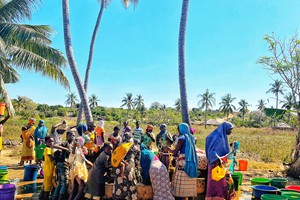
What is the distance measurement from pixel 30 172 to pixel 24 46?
18.5 feet

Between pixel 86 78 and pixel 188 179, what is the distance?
854 cm

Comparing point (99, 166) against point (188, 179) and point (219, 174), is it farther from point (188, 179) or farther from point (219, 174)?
point (219, 174)

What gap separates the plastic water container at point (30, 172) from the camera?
736 centimetres

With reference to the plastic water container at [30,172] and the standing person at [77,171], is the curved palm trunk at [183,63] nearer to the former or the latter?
the standing person at [77,171]

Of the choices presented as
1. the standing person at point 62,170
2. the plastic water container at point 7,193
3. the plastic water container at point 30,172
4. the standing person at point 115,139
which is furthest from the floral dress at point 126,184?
the plastic water container at point 30,172

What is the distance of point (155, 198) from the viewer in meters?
5.02

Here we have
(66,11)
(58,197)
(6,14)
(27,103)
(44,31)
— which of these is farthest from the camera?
(27,103)

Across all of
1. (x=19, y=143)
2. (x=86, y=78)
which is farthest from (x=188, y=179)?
(x=19, y=143)

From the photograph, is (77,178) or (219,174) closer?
(219,174)

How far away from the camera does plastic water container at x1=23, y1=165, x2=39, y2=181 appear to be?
7.36 meters

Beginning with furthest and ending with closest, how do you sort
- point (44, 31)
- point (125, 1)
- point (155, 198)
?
point (125, 1), point (44, 31), point (155, 198)

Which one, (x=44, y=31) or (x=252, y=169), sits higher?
(x=44, y=31)

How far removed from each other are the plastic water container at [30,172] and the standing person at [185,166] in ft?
13.4

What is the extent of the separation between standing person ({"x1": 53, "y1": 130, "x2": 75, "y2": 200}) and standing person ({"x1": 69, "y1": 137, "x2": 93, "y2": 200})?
0.21 metres
